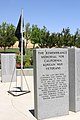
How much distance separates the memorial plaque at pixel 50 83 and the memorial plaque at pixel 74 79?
1.09 ft

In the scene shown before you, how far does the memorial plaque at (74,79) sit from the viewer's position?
7418 mm

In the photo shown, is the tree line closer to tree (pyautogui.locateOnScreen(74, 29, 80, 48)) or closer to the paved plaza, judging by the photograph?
tree (pyautogui.locateOnScreen(74, 29, 80, 48))

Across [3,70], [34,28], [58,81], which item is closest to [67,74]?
[58,81]

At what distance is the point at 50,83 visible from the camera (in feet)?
23.0

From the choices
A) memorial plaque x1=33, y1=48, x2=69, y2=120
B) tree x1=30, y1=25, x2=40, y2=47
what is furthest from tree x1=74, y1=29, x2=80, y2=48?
memorial plaque x1=33, y1=48, x2=69, y2=120

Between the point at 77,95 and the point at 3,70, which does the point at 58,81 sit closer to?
the point at 77,95

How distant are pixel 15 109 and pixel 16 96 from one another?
204cm

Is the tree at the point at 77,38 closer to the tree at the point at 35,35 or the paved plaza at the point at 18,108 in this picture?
the tree at the point at 35,35

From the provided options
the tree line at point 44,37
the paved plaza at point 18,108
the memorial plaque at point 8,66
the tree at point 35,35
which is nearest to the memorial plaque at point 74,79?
the paved plaza at point 18,108

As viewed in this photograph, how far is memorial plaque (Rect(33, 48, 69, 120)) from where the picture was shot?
22.5 ft

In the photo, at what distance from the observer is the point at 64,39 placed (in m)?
50.2

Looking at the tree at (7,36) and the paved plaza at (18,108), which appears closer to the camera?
the paved plaza at (18,108)

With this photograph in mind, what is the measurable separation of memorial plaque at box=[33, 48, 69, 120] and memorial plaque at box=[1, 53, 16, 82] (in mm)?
6660

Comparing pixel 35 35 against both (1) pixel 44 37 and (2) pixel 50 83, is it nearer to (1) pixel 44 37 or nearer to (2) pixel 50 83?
(1) pixel 44 37
